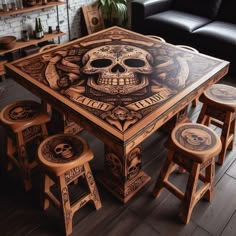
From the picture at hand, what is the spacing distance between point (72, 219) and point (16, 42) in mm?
2462

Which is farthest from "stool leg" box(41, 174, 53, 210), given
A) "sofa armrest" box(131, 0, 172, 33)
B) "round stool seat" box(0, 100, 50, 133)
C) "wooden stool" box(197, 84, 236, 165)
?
"sofa armrest" box(131, 0, 172, 33)

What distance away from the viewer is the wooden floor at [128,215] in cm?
165

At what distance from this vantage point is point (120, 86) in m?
1.66

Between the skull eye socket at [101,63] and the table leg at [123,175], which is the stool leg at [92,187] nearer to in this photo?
the table leg at [123,175]

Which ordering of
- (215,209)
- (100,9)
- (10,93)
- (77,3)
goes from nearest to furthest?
(215,209), (10,93), (77,3), (100,9)

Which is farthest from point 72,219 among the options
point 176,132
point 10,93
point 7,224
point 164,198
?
point 10,93

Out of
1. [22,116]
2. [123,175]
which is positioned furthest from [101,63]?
[123,175]

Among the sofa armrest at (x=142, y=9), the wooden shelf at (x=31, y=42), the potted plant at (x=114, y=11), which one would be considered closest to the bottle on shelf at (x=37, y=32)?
the wooden shelf at (x=31, y=42)

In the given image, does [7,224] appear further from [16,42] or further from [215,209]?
[16,42]

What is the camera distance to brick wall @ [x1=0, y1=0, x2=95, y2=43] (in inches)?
132

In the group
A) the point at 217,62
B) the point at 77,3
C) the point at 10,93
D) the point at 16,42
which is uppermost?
the point at 217,62

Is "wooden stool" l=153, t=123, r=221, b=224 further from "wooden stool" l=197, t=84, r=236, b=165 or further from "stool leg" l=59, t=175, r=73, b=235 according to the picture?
"stool leg" l=59, t=175, r=73, b=235

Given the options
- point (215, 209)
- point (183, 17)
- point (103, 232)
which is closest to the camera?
point (103, 232)

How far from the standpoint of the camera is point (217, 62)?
1.97 m
